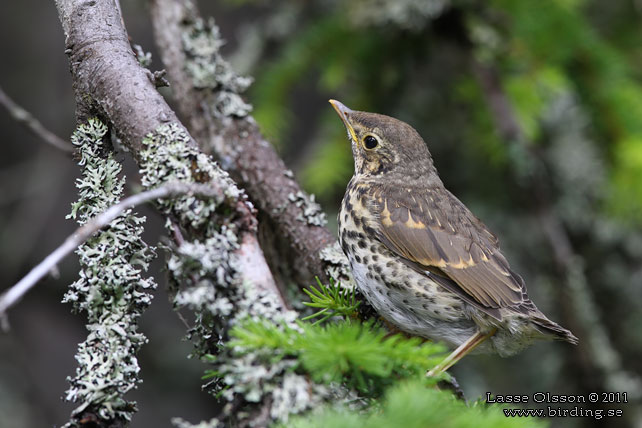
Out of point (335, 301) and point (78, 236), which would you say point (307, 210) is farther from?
point (78, 236)

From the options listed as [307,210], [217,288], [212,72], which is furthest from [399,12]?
[217,288]

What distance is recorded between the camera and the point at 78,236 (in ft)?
4.70

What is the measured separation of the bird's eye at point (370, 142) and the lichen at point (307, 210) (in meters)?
0.50

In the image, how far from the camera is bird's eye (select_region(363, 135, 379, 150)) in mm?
3068

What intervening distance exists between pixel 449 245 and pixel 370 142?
0.74m

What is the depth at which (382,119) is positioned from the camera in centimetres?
303

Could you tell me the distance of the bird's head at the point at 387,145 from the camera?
120 inches

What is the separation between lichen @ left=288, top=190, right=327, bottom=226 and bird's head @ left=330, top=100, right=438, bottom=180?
1.54 feet

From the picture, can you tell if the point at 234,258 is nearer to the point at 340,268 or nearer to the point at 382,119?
the point at 340,268

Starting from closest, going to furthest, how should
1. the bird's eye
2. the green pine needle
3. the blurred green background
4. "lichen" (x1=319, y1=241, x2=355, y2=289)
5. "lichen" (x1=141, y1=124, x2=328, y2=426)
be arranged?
"lichen" (x1=141, y1=124, x2=328, y2=426), the green pine needle, "lichen" (x1=319, y1=241, x2=355, y2=289), the bird's eye, the blurred green background

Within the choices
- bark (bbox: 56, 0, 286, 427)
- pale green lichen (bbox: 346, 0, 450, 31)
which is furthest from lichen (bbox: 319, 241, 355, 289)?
pale green lichen (bbox: 346, 0, 450, 31)

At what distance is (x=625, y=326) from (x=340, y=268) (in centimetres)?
298

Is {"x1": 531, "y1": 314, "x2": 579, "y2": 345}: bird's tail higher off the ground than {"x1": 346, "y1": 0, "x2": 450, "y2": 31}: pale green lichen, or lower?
lower

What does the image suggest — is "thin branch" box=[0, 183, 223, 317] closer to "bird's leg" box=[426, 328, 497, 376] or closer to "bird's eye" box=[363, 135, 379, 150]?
"bird's leg" box=[426, 328, 497, 376]
